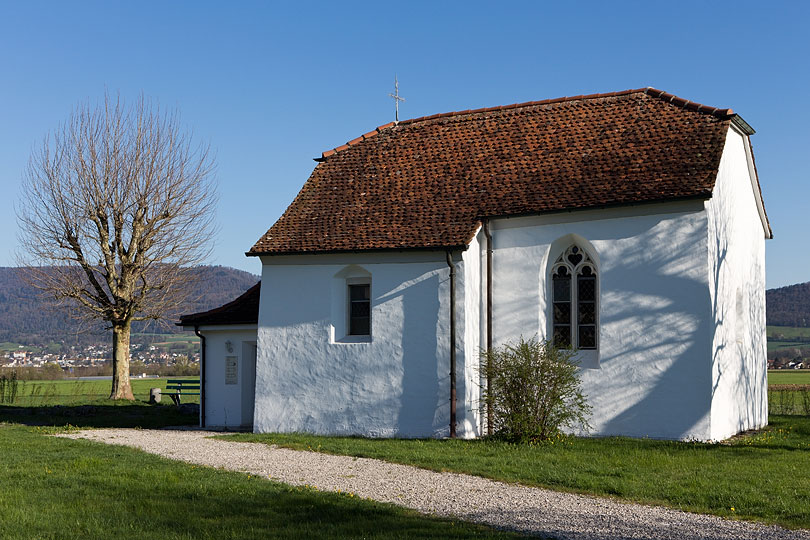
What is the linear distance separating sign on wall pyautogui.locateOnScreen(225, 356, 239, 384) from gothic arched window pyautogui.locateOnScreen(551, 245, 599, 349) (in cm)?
939

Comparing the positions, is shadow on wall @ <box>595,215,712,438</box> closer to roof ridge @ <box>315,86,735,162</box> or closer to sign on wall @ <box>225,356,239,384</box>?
roof ridge @ <box>315,86,735,162</box>

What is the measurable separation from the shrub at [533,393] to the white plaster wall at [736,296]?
119 inches

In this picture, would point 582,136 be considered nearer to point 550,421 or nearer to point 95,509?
point 550,421

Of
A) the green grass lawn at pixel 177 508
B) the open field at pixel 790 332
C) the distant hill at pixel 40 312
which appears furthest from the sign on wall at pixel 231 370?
the distant hill at pixel 40 312

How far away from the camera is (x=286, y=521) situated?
920 centimetres

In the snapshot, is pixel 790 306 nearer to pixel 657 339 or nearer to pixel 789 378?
pixel 789 378

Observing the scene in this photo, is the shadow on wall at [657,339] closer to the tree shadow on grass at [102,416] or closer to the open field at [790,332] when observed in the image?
the tree shadow on grass at [102,416]

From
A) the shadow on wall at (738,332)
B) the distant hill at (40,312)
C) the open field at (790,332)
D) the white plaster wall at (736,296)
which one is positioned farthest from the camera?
the distant hill at (40,312)

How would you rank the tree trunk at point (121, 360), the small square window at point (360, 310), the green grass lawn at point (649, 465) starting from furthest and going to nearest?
the tree trunk at point (121, 360) < the small square window at point (360, 310) < the green grass lawn at point (649, 465)

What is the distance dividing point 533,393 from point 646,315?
3.08 metres

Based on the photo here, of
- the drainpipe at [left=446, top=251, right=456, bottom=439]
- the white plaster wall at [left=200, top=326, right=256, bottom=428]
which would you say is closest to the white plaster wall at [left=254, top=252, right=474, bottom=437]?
the drainpipe at [left=446, top=251, right=456, bottom=439]

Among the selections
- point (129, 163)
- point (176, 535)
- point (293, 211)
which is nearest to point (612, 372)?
point (293, 211)

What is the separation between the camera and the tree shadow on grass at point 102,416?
2403 centimetres

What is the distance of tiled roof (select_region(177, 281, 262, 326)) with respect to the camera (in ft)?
76.4
